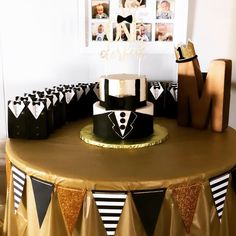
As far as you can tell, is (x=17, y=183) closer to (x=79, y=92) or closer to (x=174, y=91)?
(x=79, y=92)

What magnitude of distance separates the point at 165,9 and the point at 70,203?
0.99 m

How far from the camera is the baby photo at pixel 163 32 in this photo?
1624mm

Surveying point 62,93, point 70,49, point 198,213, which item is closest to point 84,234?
point 198,213

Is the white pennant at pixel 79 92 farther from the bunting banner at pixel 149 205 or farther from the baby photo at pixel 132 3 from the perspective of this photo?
the bunting banner at pixel 149 205

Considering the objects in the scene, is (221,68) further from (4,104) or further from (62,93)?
(4,104)

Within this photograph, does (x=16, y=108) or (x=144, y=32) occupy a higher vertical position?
(x=144, y=32)

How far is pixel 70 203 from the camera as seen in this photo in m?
1.02

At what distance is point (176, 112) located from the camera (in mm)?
1602

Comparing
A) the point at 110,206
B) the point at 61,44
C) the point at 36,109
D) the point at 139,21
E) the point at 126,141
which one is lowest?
the point at 110,206

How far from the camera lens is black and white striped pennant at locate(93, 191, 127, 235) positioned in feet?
3.25

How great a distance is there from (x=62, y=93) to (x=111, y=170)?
527 millimetres

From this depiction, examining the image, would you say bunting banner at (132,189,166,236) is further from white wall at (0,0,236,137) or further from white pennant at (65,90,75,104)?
white wall at (0,0,236,137)

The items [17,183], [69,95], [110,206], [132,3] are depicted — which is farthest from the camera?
[132,3]

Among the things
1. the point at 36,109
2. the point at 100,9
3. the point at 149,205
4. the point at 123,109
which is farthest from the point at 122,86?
the point at 100,9
